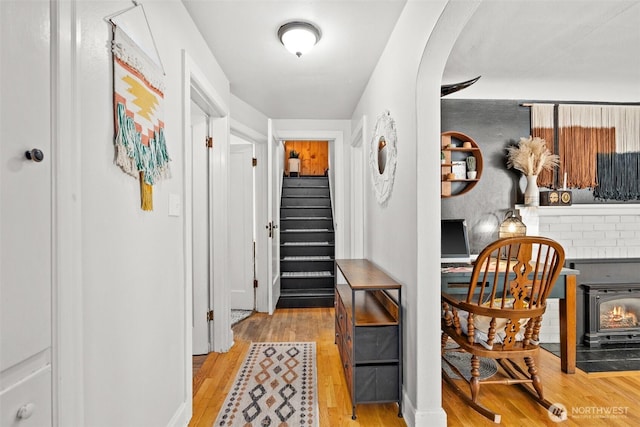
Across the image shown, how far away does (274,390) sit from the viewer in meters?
2.29

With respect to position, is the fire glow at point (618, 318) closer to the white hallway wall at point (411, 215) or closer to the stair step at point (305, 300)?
the white hallway wall at point (411, 215)

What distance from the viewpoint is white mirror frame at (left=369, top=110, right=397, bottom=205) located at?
227 cm

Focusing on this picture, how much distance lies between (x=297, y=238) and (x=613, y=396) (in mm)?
3697

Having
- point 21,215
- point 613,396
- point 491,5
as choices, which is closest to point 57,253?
point 21,215

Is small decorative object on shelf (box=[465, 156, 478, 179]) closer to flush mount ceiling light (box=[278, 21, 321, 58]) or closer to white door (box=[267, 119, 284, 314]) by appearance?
flush mount ceiling light (box=[278, 21, 321, 58])

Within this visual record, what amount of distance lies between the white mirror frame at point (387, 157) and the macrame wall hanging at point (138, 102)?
140cm

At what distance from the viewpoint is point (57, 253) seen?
0.94 metres

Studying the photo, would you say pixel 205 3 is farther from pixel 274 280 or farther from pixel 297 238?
pixel 297 238

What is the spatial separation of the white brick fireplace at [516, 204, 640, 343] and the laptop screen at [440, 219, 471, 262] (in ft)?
2.33

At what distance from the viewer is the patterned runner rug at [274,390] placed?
198 centimetres

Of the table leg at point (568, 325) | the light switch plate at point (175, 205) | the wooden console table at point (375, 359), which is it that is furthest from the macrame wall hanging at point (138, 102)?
the table leg at point (568, 325)

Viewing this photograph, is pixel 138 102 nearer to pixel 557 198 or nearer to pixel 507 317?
pixel 507 317

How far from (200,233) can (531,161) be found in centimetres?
307

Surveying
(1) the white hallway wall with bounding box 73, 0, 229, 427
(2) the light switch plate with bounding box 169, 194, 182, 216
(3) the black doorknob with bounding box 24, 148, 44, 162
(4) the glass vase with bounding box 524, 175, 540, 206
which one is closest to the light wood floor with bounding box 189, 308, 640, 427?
(1) the white hallway wall with bounding box 73, 0, 229, 427
